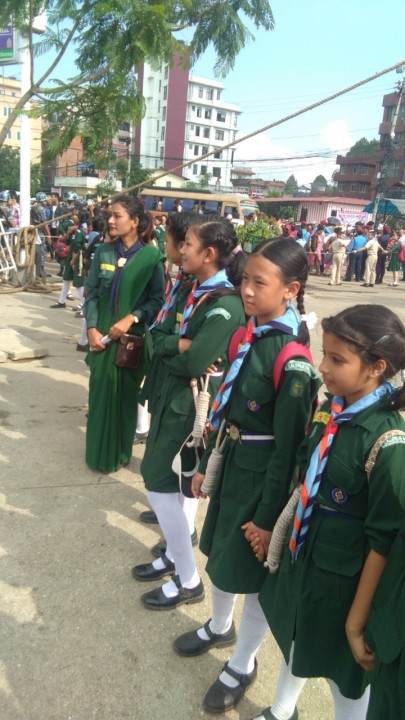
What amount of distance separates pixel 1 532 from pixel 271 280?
6.89 ft

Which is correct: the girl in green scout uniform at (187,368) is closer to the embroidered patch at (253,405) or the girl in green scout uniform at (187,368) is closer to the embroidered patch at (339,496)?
the embroidered patch at (253,405)

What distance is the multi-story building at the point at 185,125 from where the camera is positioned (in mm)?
66812

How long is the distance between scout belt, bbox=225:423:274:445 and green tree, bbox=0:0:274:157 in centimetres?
316

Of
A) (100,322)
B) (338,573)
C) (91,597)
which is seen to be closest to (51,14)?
(100,322)

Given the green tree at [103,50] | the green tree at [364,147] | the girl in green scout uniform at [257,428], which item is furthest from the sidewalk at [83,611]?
the green tree at [364,147]

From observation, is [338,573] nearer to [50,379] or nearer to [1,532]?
[1,532]

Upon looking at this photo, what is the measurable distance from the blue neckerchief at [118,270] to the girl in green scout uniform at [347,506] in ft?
7.25

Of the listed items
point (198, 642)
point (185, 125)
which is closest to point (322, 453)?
point (198, 642)

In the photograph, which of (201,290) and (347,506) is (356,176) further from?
(347,506)

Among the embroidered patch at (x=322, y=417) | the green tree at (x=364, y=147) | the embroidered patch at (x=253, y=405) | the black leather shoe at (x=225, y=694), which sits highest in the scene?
the green tree at (x=364, y=147)

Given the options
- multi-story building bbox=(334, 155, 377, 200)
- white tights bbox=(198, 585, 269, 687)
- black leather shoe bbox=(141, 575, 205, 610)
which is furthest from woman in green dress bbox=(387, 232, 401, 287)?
multi-story building bbox=(334, 155, 377, 200)

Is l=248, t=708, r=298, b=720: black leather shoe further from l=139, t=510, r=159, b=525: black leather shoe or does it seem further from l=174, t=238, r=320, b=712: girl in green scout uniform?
l=139, t=510, r=159, b=525: black leather shoe

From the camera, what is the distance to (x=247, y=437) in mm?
1823

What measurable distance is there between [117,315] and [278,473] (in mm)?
2133
